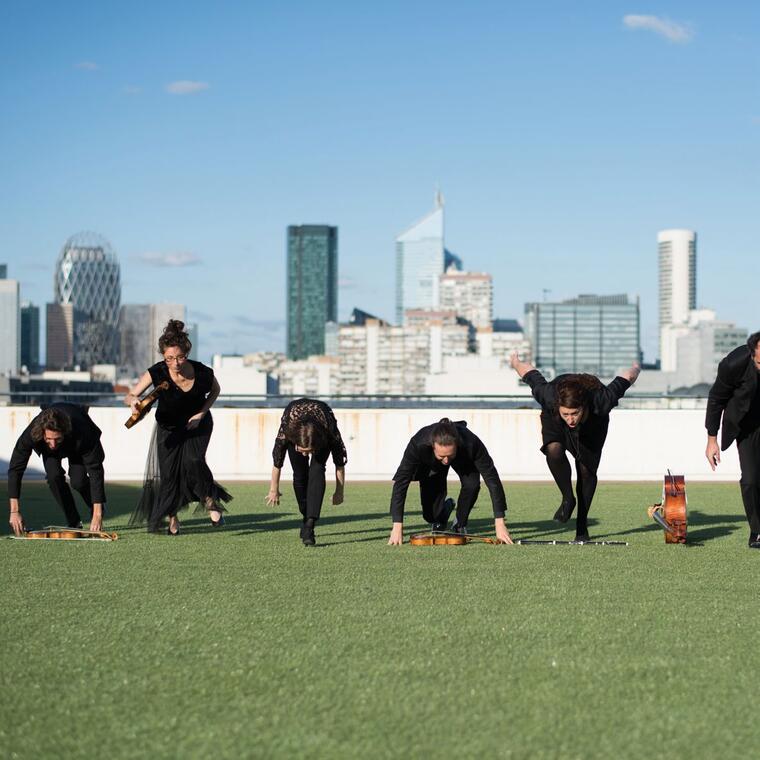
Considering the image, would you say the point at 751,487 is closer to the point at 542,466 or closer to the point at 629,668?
the point at 629,668

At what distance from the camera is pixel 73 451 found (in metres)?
9.99

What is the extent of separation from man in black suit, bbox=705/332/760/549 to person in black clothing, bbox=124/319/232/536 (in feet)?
13.8

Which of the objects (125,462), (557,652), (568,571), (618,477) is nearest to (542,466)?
(618,477)

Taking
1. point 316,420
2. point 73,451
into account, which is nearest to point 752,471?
point 316,420

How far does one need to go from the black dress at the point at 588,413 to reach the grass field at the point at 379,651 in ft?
2.71

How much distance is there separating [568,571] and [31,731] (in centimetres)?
460

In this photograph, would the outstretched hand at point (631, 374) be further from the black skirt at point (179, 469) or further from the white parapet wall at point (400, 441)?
the white parapet wall at point (400, 441)

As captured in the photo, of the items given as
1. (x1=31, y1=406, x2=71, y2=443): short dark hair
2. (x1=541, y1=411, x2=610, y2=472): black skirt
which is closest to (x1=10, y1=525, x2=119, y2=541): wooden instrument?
(x1=31, y1=406, x2=71, y2=443): short dark hair

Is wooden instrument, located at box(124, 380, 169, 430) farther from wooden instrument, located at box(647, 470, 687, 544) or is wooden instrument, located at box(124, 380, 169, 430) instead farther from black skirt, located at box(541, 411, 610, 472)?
wooden instrument, located at box(647, 470, 687, 544)

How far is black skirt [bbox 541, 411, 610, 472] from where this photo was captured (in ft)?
31.0

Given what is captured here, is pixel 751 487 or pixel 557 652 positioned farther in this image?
pixel 751 487

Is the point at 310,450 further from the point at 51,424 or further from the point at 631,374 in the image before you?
the point at 631,374

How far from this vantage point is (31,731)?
4.16 meters

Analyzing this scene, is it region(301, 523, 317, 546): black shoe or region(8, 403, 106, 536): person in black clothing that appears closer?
region(8, 403, 106, 536): person in black clothing
